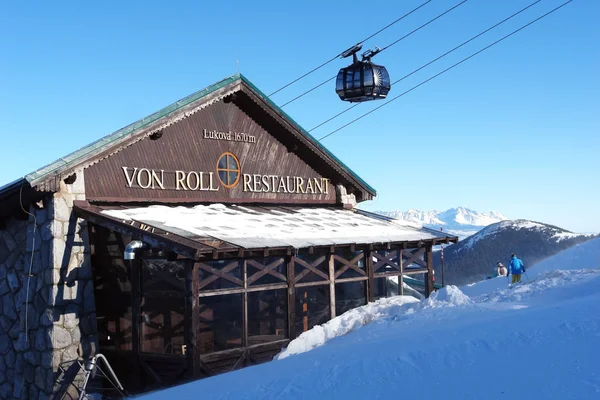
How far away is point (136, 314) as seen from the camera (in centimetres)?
1410

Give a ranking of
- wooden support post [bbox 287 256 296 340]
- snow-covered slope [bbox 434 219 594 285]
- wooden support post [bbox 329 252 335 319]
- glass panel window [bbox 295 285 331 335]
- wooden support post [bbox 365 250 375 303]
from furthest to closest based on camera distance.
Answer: snow-covered slope [bbox 434 219 594 285] → glass panel window [bbox 295 285 331 335] → wooden support post [bbox 365 250 375 303] → wooden support post [bbox 329 252 335 319] → wooden support post [bbox 287 256 296 340]

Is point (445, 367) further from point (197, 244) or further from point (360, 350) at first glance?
point (197, 244)

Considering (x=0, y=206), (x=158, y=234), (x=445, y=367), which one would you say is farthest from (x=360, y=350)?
(x=0, y=206)

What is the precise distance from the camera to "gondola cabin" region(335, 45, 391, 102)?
19953mm

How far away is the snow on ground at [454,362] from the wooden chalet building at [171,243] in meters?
3.00

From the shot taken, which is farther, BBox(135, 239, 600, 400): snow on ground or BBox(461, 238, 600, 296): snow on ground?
BBox(461, 238, 600, 296): snow on ground

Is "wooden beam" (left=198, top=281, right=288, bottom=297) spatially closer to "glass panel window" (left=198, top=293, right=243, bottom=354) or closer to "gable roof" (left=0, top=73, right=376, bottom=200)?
"glass panel window" (left=198, top=293, right=243, bottom=354)

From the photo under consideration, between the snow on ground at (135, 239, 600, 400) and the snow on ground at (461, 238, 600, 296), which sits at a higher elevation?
the snow on ground at (461, 238, 600, 296)

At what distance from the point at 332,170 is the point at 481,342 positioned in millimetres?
12956

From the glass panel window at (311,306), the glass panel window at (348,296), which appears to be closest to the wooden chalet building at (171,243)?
the glass panel window at (311,306)

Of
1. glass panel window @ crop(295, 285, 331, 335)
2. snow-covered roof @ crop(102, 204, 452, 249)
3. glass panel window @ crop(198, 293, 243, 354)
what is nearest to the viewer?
snow-covered roof @ crop(102, 204, 452, 249)

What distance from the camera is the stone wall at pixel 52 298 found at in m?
14.3

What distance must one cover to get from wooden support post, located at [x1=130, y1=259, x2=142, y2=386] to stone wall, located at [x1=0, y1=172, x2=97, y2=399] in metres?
1.25

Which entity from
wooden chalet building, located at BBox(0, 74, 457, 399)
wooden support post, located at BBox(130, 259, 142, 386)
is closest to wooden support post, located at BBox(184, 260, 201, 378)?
wooden chalet building, located at BBox(0, 74, 457, 399)
